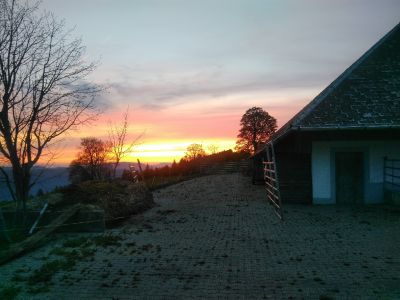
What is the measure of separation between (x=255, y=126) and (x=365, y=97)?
80.5 feet

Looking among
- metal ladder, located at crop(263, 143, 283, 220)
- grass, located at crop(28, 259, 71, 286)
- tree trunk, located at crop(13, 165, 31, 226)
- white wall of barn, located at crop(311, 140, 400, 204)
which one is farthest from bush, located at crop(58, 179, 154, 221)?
white wall of barn, located at crop(311, 140, 400, 204)

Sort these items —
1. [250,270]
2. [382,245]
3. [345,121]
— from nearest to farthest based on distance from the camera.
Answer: [250,270]
[382,245]
[345,121]

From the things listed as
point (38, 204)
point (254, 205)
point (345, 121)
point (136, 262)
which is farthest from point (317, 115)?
point (38, 204)

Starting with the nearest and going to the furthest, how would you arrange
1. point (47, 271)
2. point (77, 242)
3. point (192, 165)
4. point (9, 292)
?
point (9, 292), point (47, 271), point (77, 242), point (192, 165)

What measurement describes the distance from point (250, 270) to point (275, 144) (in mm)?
8805

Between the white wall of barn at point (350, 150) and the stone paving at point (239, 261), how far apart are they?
201 centimetres

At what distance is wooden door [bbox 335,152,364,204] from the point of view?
14156 millimetres

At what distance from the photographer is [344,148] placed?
46.2ft

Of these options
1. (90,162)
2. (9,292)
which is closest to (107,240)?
(9,292)

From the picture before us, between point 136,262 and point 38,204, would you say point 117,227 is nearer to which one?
point 38,204

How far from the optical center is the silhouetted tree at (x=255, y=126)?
125ft

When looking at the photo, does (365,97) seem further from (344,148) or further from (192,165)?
(192,165)

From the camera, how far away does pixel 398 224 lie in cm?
1030

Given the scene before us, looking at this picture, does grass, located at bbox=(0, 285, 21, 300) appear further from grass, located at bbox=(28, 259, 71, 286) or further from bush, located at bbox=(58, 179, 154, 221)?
bush, located at bbox=(58, 179, 154, 221)
